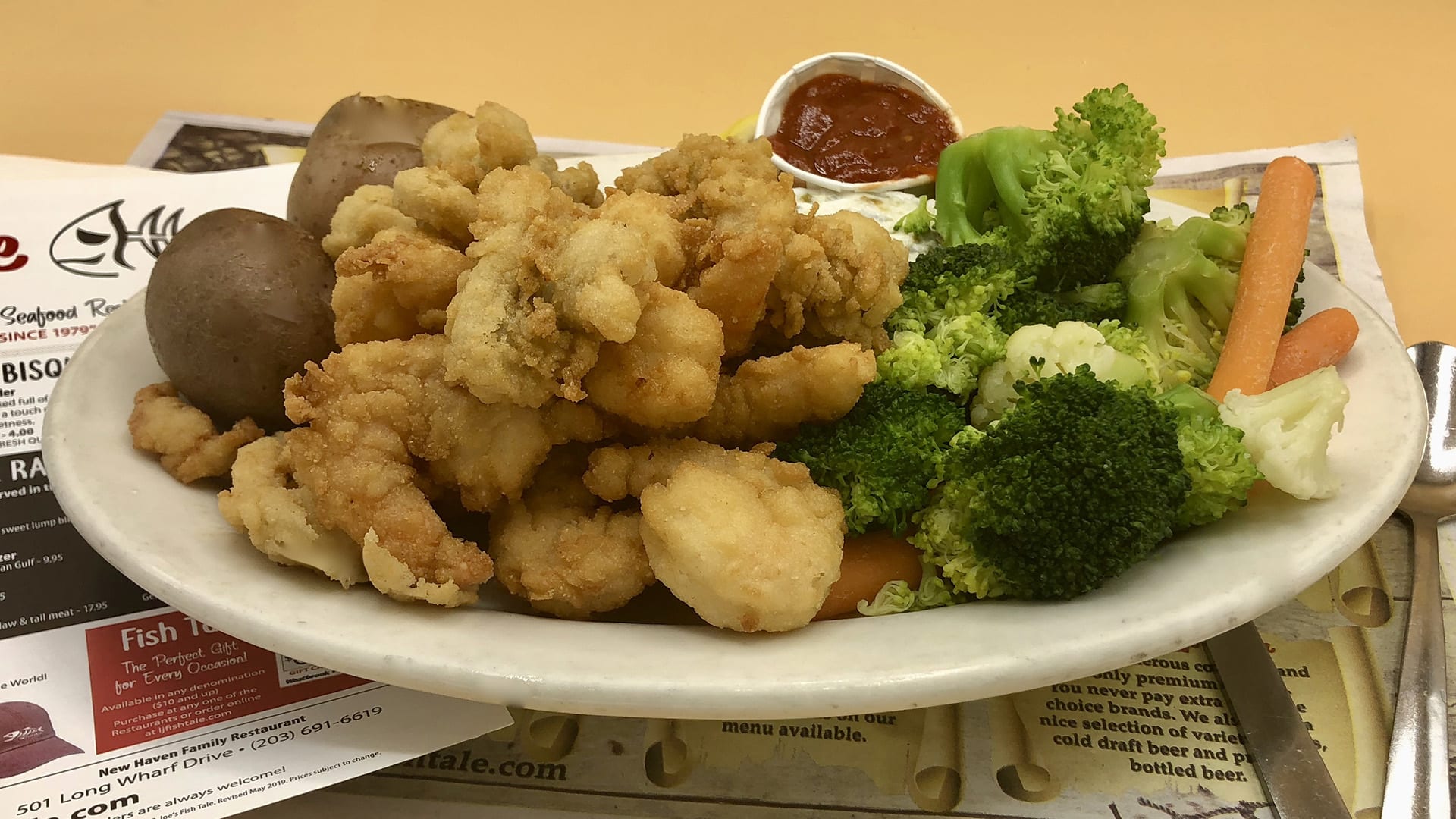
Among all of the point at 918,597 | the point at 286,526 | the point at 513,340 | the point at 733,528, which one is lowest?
the point at 918,597

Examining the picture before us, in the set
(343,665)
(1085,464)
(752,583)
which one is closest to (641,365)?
(752,583)

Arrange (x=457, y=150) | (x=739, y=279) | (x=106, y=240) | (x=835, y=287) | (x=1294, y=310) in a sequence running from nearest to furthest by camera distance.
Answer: (x=739, y=279)
(x=835, y=287)
(x=457, y=150)
(x=1294, y=310)
(x=106, y=240)

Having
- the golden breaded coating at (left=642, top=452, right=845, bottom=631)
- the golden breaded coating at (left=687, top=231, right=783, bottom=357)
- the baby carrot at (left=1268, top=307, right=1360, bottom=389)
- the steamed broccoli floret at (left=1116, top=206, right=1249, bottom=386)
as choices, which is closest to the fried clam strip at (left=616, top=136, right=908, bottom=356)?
the golden breaded coating at (left=687, top=231, right=783, bottom=357)

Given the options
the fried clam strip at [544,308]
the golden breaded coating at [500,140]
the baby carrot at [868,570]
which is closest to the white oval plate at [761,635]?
the baby carrot at [868,570]

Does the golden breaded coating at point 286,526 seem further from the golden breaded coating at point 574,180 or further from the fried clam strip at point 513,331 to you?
the golden breaded coating at point 574,180

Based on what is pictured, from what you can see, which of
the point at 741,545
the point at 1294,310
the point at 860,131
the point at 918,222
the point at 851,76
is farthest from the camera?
the point at 851,76

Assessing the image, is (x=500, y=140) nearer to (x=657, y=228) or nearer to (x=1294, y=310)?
(x=657, y=228)

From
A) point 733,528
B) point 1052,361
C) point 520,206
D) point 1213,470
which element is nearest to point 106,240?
point 520,206
